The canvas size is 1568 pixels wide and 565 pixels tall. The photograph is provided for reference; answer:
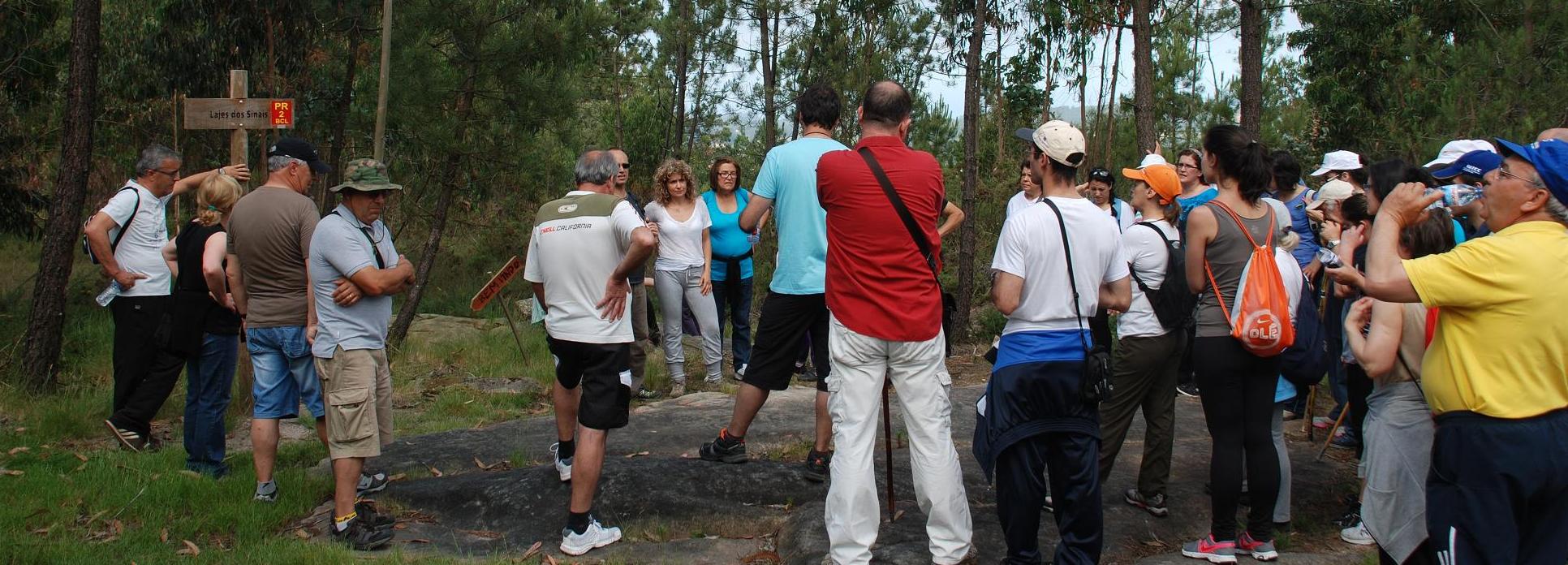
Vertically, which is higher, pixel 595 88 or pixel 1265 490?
pixel 595 88

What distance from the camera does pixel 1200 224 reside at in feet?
14.3

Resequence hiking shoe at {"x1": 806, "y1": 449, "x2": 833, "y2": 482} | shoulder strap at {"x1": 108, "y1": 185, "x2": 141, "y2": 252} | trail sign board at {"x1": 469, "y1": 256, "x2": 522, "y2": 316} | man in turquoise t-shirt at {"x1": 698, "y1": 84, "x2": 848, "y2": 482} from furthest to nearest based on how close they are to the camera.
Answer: trail sign board at {"x1": 469, "y1": 256, "x2": 522, "y2": 316}, shoulder strap at {"x1": 108, "y1": 185, "x2": 141, "y2": 252}, hiking shoe at {"x1": 806, "y1": 449, "x2": 833, "y2": 482}, man in turquoise t-shirt at {"x1": 698, "y1": 84, "x2": 848, "y2": 482}

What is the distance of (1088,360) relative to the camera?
12.6ft

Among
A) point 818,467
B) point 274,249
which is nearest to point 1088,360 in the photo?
point 818,467

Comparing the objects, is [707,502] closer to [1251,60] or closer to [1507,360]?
[1507,360]

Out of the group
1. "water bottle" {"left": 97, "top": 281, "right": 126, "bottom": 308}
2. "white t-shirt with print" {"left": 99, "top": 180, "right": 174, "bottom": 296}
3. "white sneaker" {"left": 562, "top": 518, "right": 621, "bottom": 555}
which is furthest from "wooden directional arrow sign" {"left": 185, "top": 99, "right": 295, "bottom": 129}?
"white sneaker" {"left": 562, "top": 518, "right": 621, "bottom": 555}

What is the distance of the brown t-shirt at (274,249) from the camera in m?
5.13

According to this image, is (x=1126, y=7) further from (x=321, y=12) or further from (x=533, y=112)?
(x=321, y=12)

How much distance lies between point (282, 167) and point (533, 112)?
19.5 ft

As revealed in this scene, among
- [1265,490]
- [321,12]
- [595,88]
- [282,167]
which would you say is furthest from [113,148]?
[1265,490]

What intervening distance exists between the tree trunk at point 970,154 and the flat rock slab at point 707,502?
182 inches

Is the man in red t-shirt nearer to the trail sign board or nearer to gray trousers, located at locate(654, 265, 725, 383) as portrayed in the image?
the trail sign board

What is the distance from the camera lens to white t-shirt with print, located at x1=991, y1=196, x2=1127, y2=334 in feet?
12.7

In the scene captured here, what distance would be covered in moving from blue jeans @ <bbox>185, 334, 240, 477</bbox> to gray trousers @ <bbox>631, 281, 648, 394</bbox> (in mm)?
2589
